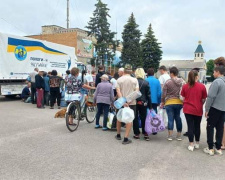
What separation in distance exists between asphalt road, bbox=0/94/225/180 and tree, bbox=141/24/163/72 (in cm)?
4020

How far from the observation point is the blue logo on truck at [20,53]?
1240 cm

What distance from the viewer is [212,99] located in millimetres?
4633

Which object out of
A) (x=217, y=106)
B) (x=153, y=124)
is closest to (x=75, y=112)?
(x=153, y=124)

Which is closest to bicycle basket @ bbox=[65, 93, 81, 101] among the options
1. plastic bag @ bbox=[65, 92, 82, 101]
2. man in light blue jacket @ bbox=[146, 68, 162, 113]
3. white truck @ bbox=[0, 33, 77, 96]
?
plastic bag @ bbox=[65, 92, 82, 101]

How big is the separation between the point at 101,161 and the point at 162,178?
120cm

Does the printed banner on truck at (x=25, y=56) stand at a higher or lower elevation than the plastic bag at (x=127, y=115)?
higher

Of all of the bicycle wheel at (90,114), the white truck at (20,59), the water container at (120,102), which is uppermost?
the white truck at (20,59)

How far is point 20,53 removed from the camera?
41.4 ft

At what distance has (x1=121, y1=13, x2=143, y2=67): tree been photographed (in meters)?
38.5

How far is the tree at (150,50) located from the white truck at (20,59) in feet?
105

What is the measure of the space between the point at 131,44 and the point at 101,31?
7202 millimetres

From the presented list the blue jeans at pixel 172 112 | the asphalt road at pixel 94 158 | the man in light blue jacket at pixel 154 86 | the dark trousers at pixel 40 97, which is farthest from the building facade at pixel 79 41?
the blue jeans at pixel 172 112

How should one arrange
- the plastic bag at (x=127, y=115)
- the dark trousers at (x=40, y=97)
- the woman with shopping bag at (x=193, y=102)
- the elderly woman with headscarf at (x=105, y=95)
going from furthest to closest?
the dark trousers at (x=40, y=97) < the elderly woman with headscarf at (x=105, y=95) < the plastic bag at (x=127, y=115) < the woman with shopping bag at (x=193, y=102)

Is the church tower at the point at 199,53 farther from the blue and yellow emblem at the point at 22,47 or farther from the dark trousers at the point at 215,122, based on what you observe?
the dark trousers at the point at 215,122
